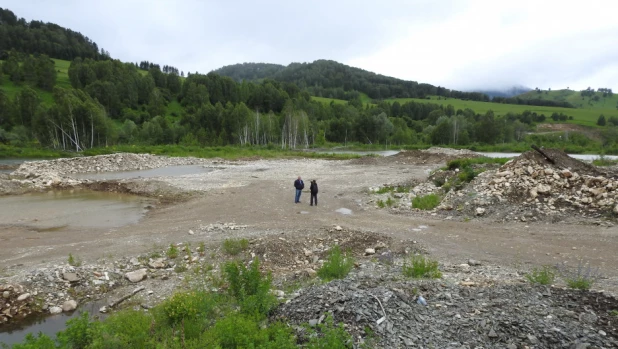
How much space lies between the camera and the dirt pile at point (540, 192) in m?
16.1

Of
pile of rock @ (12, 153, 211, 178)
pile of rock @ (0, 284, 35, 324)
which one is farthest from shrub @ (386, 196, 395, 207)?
pile of rock @ (12, 153, 211, 178)

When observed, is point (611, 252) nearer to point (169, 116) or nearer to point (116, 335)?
point (116, 335)

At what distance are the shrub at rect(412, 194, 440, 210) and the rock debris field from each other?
463mm

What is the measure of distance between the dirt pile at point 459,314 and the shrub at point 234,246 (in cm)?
541

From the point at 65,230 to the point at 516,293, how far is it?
19866mm

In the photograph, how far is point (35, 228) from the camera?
17.7 meters

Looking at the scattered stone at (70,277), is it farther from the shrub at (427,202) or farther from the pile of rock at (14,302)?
the shrub at (427,202)

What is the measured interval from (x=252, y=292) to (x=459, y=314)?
5.01m

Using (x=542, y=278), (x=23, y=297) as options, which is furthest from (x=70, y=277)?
(x=542, y=278)

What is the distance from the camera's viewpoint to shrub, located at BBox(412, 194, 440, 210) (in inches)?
765

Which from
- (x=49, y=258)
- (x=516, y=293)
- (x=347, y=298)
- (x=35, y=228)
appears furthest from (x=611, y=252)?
(x=35, y=228)

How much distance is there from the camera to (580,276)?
9.30m

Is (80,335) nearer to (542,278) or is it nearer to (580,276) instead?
(542,278)

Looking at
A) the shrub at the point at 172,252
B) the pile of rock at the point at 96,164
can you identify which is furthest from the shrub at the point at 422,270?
the pile of rock at the point at 96,164
